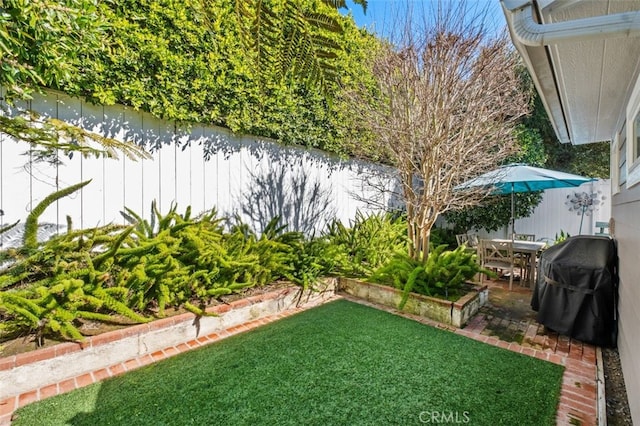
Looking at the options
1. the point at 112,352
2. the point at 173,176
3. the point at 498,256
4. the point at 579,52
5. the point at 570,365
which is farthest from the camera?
the point at 498,256

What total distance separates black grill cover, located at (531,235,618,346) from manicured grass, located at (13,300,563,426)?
0.93 m

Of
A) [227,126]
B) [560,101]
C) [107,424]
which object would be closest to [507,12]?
[560,101]

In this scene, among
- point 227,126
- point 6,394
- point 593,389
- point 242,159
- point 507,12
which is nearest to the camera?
point 507,12

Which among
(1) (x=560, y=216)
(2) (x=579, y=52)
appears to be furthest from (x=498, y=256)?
(1) (x=560, y=216)

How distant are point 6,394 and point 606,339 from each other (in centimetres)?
600

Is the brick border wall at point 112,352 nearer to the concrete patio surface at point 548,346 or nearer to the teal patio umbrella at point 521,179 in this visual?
the concrete patio surface at point 548,346

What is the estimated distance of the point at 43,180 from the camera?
3527 millimetres

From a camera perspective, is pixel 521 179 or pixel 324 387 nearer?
pixel 324 387

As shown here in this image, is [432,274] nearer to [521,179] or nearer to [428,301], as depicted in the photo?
[428,301]

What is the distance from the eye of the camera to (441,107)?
15.4 ft

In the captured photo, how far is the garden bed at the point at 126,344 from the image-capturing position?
8.38 ft

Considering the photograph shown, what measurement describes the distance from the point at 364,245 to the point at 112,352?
14.6 feet

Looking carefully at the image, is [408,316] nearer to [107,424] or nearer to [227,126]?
[107,424]

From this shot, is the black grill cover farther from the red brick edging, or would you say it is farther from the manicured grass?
the manicured grass
